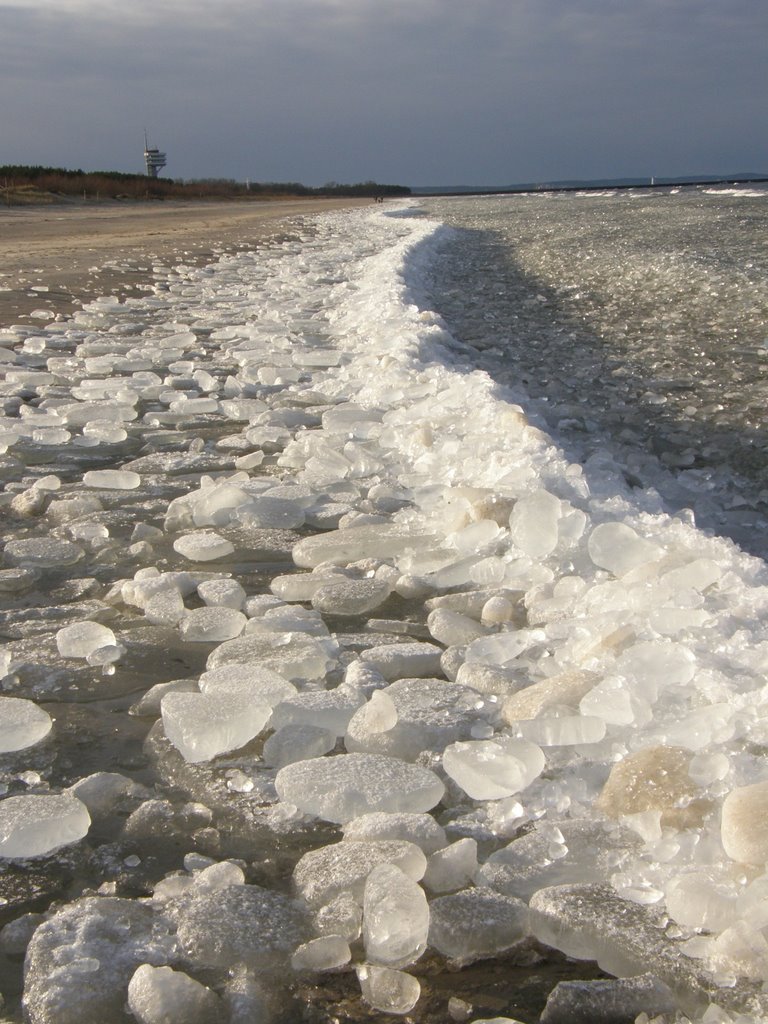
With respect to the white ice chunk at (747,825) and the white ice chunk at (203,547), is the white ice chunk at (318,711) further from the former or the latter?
the white ice chunk at (203,547)

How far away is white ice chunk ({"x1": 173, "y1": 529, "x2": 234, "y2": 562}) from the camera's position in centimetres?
206

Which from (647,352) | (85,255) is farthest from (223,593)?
(85,255)

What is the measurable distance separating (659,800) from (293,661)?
25.7 inches

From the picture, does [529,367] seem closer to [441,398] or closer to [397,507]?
[441,398]

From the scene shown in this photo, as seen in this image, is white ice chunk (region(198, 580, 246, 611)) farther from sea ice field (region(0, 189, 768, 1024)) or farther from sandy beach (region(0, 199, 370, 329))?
sandy beach (region(0, 199, 370, 329))

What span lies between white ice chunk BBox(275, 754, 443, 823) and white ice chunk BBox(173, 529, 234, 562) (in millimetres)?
867

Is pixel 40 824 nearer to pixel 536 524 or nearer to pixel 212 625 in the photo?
pixel 212 625

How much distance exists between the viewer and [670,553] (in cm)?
177

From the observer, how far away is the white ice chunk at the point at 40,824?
1.14 m

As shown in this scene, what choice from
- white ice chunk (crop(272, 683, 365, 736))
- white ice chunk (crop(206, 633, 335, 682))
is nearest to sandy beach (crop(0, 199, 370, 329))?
white ice chunk (crop(206, 633, 335, 682))

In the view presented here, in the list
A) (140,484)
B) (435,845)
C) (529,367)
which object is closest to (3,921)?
(435,845)

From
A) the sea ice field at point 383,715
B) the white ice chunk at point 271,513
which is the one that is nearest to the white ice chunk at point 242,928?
the sea ice field at point 383,715

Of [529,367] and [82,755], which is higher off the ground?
[529,367]

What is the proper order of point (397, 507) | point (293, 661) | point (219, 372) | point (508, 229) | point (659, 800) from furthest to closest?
point (508, 229) → point (219, 372) → point (397, 507) → point (293, 661) → point (659, 800)
